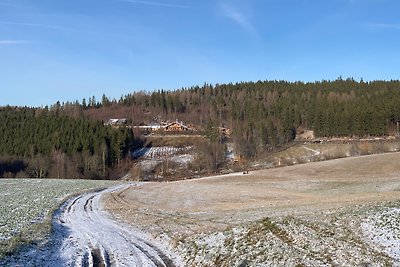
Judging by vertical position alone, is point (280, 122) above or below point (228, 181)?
above

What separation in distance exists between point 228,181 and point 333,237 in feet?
191

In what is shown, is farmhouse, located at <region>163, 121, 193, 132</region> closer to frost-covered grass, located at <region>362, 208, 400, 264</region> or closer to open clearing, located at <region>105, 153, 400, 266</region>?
open clearing, located at <region>105, 153, 400, 266</region>

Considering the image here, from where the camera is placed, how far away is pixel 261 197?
52.8m

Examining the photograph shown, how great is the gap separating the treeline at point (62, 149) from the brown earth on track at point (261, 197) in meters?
60.7

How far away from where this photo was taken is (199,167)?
12531 centimetres

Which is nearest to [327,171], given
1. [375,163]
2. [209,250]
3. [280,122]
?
[375,163]

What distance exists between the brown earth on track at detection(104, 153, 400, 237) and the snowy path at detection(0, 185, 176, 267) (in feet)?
7.96

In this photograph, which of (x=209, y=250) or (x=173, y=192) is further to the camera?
(x=173, y=192)

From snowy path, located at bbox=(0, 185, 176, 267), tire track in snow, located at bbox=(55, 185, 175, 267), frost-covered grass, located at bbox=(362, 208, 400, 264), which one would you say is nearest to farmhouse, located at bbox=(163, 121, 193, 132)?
tire track in snow, located at bbox=(55, 185, 175, 267)

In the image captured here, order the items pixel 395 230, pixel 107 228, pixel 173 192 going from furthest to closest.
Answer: pixel 173 192, pixel 107 228, pixel 395 230

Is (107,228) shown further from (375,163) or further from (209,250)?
(375,163)

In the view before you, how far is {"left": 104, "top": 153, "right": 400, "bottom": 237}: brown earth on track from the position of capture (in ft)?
111

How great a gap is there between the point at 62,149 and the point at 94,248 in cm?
11771

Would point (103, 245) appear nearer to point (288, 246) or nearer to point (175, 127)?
point (288, 246)
